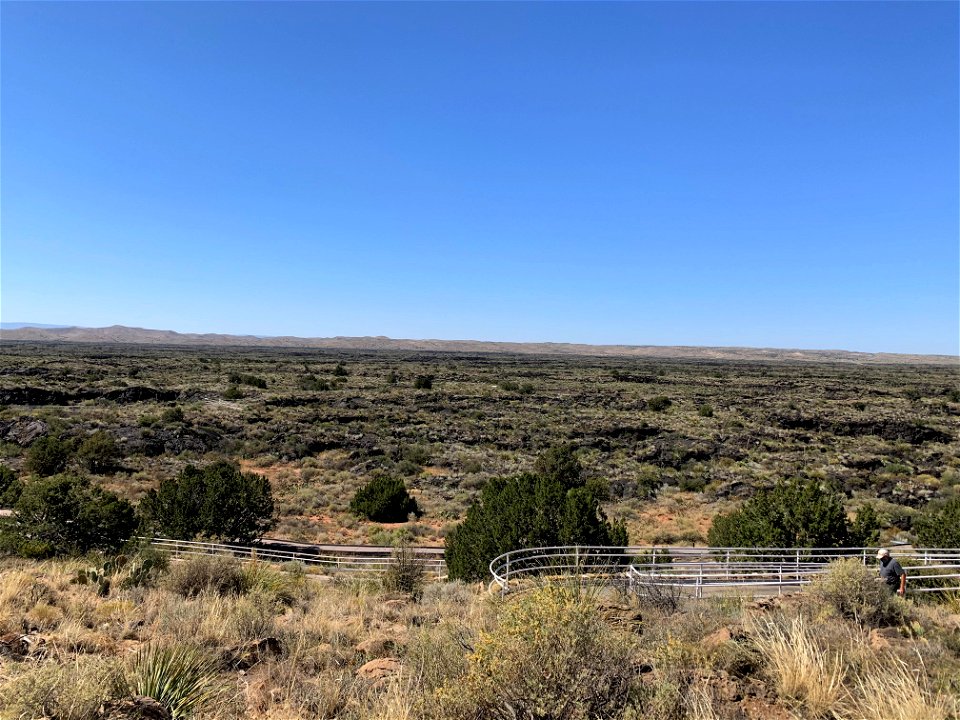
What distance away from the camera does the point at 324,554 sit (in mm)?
17562

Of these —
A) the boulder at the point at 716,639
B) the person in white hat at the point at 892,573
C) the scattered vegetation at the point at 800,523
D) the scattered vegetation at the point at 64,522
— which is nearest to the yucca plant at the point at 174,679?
the boulder at the point at 716,639

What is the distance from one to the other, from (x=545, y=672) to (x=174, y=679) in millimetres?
3089

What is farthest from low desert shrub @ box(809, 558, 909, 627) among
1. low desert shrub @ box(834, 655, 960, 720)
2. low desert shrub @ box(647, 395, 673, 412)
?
low desert shrub @ box(647, 395, 673, 412)

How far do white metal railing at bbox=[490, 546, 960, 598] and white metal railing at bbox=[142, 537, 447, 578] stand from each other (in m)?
3.63

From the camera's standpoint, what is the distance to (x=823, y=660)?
4.77 m

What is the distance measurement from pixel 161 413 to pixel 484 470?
25068mm

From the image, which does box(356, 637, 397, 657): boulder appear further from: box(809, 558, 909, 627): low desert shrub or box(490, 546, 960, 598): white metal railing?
box(809, 558, 909, 627): low desert shrub

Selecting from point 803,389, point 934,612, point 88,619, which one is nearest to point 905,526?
point 934,612

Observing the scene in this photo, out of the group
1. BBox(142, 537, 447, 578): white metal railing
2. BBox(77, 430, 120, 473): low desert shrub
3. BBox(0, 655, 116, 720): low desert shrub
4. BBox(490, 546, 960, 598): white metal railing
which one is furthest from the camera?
BBox(77, 430, 120, 473): low desert shrub

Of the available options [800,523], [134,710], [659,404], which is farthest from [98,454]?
[659,404]

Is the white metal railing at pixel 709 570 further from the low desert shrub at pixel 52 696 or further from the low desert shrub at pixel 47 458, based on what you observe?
A: the low desert shrub at pixel 47 458

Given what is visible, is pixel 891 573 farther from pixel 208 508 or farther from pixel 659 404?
pixel 659 404

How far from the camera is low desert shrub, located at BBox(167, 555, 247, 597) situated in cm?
894

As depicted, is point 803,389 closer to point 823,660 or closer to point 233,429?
point 233,429
